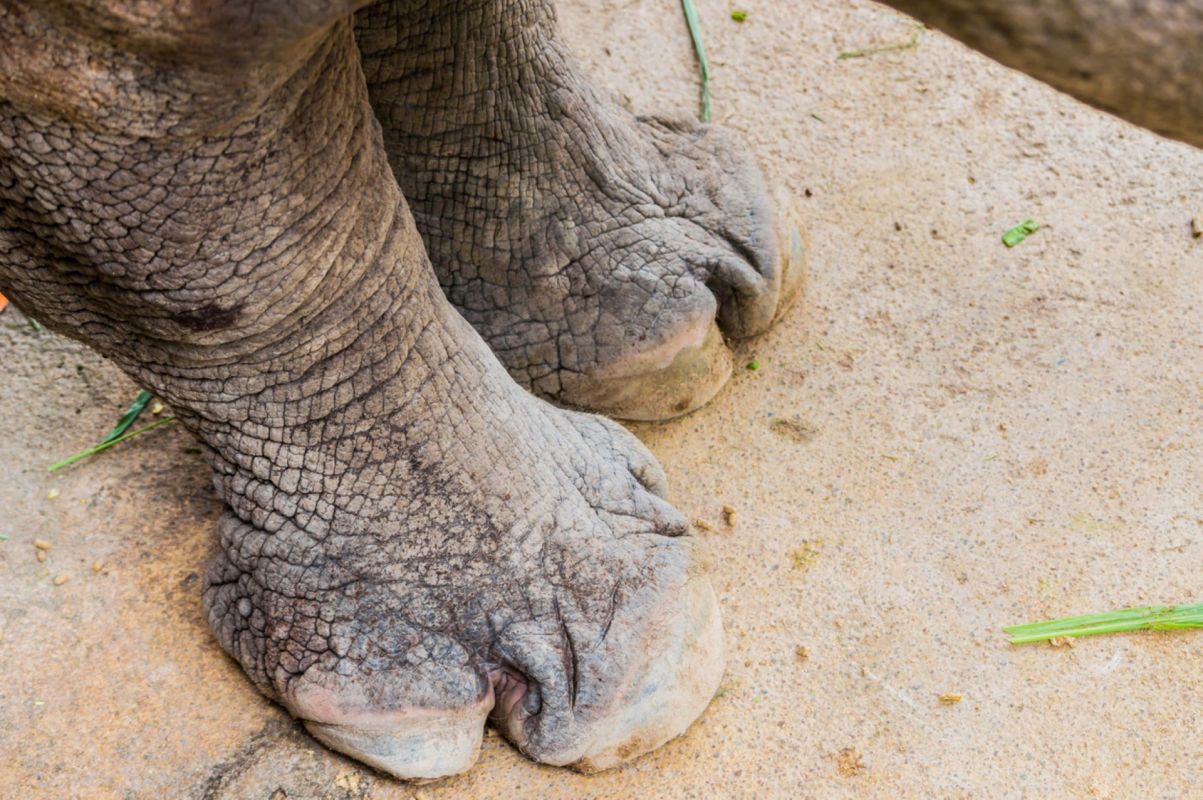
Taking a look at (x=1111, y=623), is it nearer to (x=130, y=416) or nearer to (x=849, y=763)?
(x=849, y=763)

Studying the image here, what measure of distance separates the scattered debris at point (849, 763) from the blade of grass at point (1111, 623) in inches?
9.8

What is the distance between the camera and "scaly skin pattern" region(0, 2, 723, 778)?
109 cm

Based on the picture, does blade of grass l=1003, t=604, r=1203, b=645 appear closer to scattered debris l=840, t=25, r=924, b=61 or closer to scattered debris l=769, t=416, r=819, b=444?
scattered debris l=769, t=416, r=819, b=444

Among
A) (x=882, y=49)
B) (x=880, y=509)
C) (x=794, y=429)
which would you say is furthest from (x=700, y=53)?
(x=880, y=509)

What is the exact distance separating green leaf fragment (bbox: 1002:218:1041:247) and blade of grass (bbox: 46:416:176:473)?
4.04 ft

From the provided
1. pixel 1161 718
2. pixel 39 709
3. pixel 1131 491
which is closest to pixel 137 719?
pixel 39 709

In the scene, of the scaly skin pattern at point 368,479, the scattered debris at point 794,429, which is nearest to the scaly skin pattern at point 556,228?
the scattered debris at point 794,429

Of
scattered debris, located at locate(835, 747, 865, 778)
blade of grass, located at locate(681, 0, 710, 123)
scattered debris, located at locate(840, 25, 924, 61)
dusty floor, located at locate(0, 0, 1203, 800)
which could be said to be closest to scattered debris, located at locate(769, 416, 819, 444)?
dusty floor, located at locate(0, 0, 1203, 800)

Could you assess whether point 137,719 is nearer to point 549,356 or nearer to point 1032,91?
point 549,356

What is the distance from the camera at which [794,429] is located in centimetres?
167

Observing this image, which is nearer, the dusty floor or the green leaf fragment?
the dusty floor

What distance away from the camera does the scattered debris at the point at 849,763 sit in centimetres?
131

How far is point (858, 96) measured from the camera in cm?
220

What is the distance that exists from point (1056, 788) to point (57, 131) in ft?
3.67
